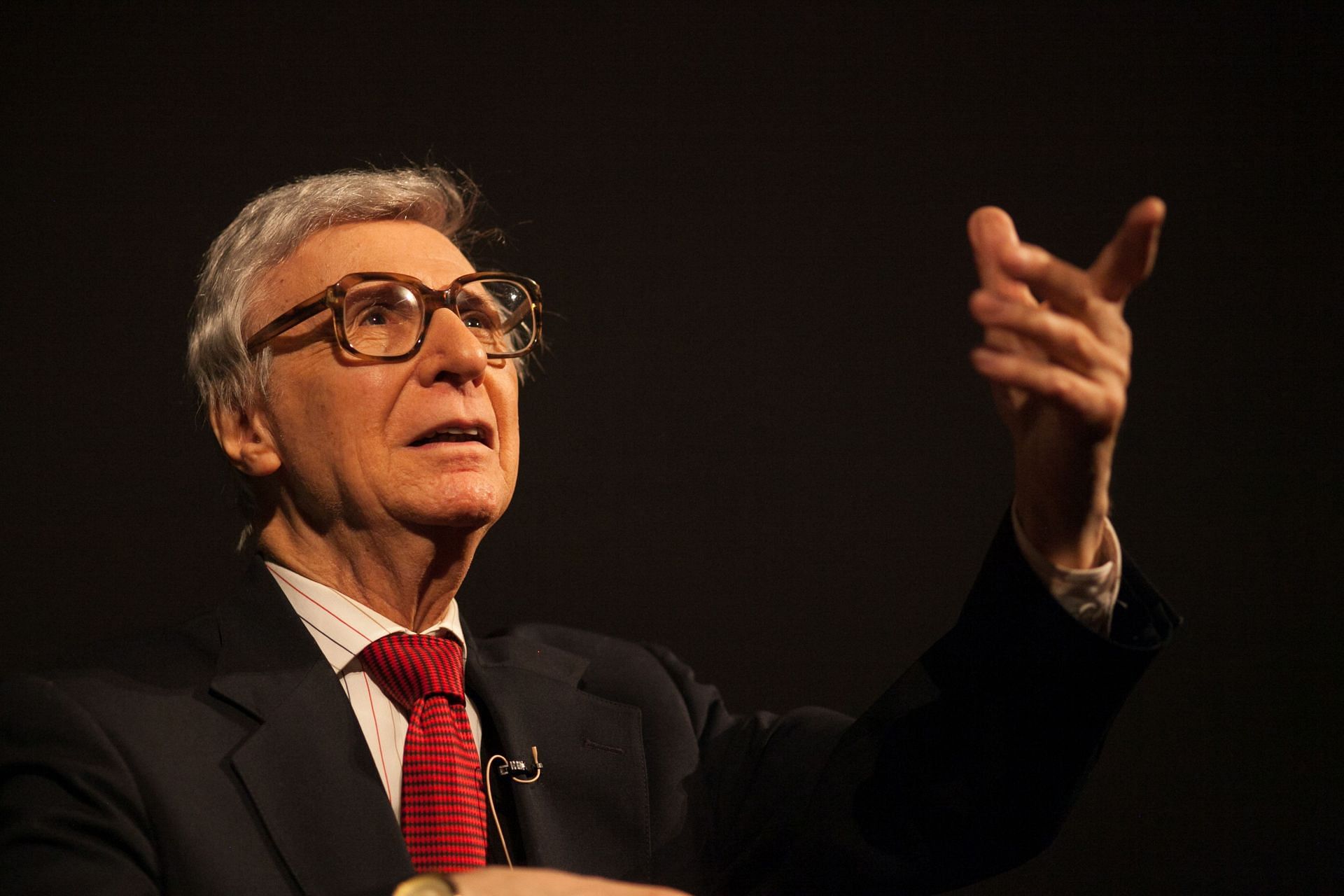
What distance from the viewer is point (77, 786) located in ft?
4.78

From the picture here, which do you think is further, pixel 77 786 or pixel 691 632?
pixel 691 632

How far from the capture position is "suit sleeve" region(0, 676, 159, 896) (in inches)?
53.6

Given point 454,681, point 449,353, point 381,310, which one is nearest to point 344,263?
point 381,310

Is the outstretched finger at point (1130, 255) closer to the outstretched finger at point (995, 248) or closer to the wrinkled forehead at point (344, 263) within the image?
the outstretched finger at point (995, 248)

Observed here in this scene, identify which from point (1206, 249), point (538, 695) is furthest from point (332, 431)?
point (1206, 249)

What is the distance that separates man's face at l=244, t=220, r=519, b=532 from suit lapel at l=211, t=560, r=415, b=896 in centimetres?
23

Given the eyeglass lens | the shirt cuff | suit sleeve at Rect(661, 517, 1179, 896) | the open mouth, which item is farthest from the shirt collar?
the shirt cuff

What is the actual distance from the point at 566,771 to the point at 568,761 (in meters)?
0.02

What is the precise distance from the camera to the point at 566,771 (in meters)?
1.83

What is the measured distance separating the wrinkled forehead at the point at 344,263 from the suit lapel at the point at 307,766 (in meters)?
0.51

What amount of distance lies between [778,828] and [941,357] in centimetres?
116

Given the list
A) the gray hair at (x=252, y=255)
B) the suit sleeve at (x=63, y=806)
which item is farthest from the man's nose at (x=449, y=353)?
the suit sleeve at (x=63, y=806)

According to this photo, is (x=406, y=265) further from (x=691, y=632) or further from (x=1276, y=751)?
(x=1276, y=751)

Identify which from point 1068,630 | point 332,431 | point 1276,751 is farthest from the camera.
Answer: point 1276,751
